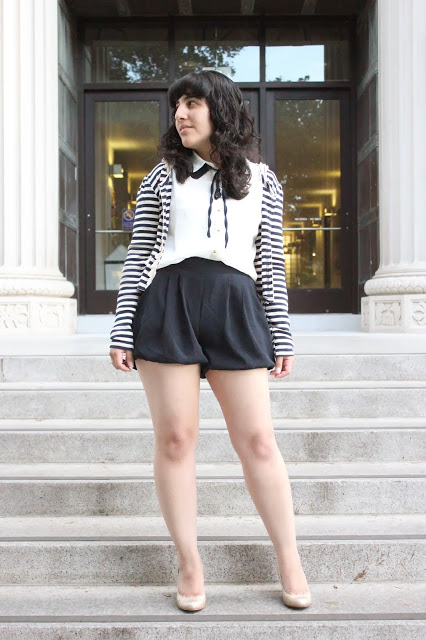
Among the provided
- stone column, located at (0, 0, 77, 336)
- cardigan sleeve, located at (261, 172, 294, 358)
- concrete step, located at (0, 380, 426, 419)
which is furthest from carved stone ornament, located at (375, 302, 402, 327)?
cardigan sleeve, located at (261, 172, 294, 358)

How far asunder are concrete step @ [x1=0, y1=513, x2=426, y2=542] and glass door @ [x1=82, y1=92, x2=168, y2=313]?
245 inches

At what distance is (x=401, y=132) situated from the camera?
24.9ft

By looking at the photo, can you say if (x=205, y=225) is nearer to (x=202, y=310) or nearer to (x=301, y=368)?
(x=202, y=310)

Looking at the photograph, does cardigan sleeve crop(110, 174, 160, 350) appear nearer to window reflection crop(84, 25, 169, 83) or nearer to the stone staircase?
the stone staircase

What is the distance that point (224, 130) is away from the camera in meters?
2.49

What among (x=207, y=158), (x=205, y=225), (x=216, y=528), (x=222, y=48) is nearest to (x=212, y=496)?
(x=216, y=528)

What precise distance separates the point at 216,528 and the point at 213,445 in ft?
2.18

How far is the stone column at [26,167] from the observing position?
7461 mm

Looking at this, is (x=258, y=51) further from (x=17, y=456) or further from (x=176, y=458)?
(x=176, y=458)

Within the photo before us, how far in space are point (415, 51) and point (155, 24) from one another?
12.1 ft

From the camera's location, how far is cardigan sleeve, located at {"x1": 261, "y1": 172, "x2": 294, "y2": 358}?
2.59 m

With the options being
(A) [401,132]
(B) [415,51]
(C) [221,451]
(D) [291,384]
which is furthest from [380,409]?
(B) [415,51]

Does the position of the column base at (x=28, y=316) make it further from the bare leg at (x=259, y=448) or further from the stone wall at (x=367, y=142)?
the bare leg at (x=259, y=448)

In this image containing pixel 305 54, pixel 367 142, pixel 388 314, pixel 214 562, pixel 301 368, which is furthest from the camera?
pixel 305 54
